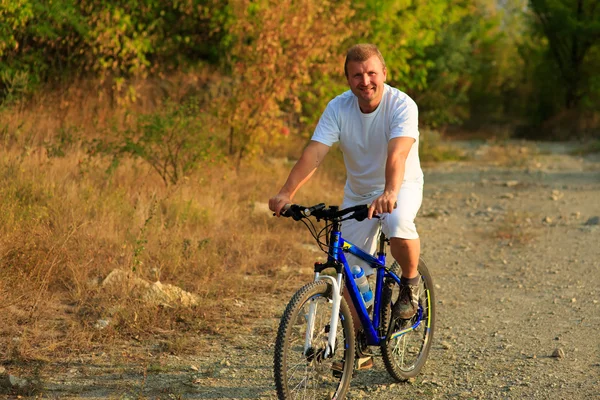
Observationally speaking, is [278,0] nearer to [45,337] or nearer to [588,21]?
[45,337]

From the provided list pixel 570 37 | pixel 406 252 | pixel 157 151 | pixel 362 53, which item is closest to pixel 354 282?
pixel 406 252

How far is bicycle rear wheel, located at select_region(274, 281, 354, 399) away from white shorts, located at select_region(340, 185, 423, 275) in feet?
1.60

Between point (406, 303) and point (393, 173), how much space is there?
884 millimetres

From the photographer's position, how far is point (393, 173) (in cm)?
429

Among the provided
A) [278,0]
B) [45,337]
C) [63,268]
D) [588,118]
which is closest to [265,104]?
[278,0]

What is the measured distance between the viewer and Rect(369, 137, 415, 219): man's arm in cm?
407

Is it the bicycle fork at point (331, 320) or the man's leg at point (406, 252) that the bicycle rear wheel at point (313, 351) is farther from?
the man's leg at point (406, 252)

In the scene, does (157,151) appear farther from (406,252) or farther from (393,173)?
(393,173)

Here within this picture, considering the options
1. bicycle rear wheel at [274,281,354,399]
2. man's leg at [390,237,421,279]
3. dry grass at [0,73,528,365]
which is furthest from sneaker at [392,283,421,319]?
dry grass at [0,73,528,365]

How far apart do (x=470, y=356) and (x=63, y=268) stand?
324 centimetres

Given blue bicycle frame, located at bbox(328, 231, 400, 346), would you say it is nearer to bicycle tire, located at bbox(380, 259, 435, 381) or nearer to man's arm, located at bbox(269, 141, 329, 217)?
bicycle tire, located at bbox(380, 259, 435, 381)

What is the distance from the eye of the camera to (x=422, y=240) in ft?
30.9

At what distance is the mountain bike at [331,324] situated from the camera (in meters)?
4.07

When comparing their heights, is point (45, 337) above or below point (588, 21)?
below
